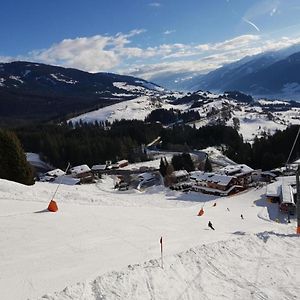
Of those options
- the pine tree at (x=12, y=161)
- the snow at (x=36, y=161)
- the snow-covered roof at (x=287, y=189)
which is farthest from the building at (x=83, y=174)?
the pine tree at (x=12, y=161)

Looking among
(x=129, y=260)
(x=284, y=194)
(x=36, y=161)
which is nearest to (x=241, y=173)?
(x=284, y=194)

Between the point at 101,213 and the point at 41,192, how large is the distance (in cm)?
796

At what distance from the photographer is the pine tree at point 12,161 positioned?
1404 inches

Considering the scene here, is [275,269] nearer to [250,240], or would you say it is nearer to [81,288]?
[250,240]

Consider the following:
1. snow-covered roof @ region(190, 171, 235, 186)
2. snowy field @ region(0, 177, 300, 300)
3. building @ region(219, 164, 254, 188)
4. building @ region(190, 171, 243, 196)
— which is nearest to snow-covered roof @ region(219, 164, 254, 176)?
building @ region(219, 164, 254, 188)

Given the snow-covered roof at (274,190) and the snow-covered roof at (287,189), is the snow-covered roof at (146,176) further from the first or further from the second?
the snow-covered roof at (274,190)

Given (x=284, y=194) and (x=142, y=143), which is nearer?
(x=284, y=194)

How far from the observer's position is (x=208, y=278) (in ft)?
39.1

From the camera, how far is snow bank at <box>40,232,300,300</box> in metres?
10.6

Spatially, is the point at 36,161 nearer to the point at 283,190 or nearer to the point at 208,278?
the point at 283,190

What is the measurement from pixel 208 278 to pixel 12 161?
93.9ft

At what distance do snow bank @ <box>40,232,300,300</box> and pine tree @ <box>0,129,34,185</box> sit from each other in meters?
25.9

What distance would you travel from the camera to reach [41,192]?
28125 millimetres

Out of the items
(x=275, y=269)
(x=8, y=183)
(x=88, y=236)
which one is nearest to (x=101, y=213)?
(x=88, y=236)
